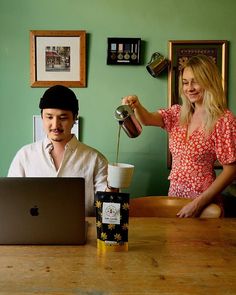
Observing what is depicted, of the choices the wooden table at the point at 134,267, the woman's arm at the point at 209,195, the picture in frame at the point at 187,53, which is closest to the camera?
the wooden table at the point at 134,267

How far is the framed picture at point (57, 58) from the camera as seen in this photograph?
7.48 feet

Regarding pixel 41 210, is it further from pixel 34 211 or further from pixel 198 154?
pixel 198 154

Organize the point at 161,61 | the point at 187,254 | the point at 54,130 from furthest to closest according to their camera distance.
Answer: the point at 161,61 < the point at 54,130 < the point at 187,254

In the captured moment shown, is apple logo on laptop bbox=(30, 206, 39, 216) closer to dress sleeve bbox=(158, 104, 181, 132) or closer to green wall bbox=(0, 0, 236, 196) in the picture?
dress sleeve bbox=(158, 104, 181, 132)

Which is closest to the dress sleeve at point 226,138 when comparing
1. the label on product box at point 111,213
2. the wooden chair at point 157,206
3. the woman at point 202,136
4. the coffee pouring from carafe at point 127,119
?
the woman at point 202,136

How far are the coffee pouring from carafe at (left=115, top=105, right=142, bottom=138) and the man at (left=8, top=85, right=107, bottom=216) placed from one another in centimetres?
19

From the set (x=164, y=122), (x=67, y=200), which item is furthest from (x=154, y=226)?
(x=164, y=122)

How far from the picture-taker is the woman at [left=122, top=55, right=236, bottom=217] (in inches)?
70.6

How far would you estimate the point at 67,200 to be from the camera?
3.66 ft

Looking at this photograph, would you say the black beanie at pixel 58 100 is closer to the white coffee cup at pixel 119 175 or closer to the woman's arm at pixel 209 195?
the white coffee cup at pixel 119 175

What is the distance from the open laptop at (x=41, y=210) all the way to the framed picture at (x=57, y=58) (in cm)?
131

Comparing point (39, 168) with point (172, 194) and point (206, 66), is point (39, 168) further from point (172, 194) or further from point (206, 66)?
point (206, 66)

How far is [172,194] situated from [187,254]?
2.86ft

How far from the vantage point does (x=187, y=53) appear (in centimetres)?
229
